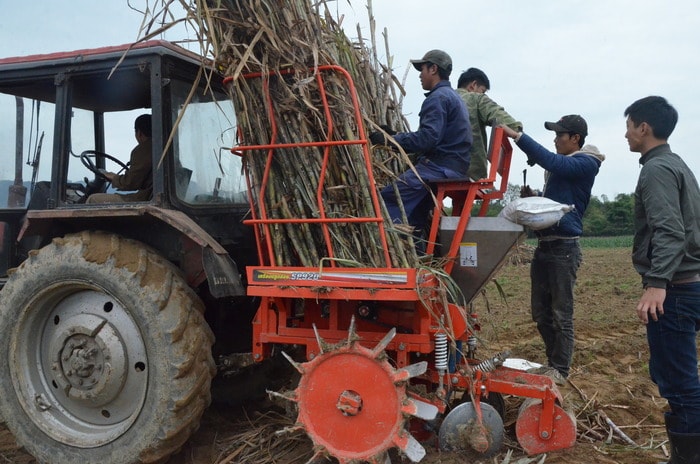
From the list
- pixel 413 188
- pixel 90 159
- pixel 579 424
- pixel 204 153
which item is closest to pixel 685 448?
pixel 579 424

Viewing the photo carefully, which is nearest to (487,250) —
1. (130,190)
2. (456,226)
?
(456,226)

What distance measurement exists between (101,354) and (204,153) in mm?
1353

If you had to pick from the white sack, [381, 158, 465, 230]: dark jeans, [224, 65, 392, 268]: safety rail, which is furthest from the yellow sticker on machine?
[224, 65, 392, 268]: safety rail

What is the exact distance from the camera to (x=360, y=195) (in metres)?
3.39

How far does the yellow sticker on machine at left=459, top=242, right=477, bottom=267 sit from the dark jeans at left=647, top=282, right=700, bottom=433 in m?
1.06

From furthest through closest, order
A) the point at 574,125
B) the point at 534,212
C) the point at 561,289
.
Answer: the point at 574,125
the point at 561,289
the point at 534,212

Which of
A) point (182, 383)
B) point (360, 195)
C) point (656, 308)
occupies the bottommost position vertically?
point (182, 383)

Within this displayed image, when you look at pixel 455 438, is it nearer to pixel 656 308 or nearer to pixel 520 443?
pixel 520 443

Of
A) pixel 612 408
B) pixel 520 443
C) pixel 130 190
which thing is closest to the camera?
pixel 520 443

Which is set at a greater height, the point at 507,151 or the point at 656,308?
the point at 507,151

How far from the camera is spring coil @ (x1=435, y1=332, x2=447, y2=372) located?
3.39 m

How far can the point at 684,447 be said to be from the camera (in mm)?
3432

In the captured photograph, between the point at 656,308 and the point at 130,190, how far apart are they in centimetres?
319

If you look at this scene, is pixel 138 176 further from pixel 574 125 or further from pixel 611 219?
pixel 611 219
